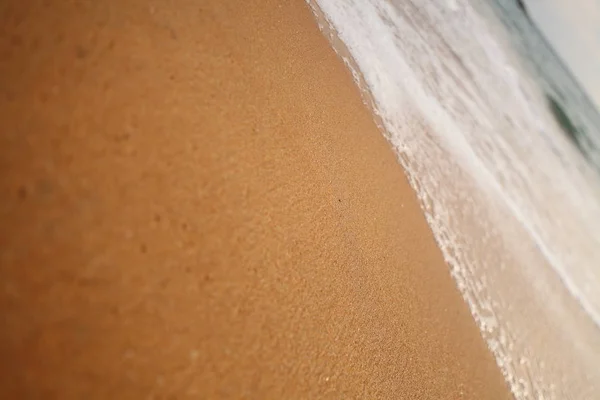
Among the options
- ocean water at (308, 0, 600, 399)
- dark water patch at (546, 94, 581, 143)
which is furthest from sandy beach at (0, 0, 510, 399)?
dark water patch at (546, 94, 581, 143)

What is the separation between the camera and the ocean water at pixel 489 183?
5.77ft

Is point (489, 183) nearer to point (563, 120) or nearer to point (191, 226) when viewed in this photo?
point (191, 226)

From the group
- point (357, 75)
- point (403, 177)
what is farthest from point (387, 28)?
point (403, 177)

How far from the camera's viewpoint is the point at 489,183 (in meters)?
2.40

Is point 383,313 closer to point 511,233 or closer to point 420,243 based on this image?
point 420,243

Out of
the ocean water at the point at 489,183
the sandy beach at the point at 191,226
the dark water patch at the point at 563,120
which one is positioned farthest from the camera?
the dark water patch at the point at 563,120

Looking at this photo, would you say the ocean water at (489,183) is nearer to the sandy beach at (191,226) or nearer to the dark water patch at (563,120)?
the sandy beach at (191,226)

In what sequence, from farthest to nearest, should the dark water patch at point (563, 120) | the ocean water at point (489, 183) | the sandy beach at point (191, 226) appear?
the dark water patch at point (563, 120)
the ocean water at point (489, 183)
the sandy beach at point (191, 226)

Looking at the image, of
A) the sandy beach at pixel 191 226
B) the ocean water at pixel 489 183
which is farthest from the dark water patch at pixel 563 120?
the sandy beach at pixel 191 226

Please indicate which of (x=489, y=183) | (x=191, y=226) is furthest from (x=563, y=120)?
(x=191, y=226)

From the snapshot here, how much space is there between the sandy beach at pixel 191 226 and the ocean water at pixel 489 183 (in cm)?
41

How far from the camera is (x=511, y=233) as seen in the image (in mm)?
2252

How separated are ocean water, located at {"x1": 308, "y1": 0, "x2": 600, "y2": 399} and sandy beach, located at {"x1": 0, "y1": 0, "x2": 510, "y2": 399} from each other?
41cm

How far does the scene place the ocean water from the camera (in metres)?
1.76
